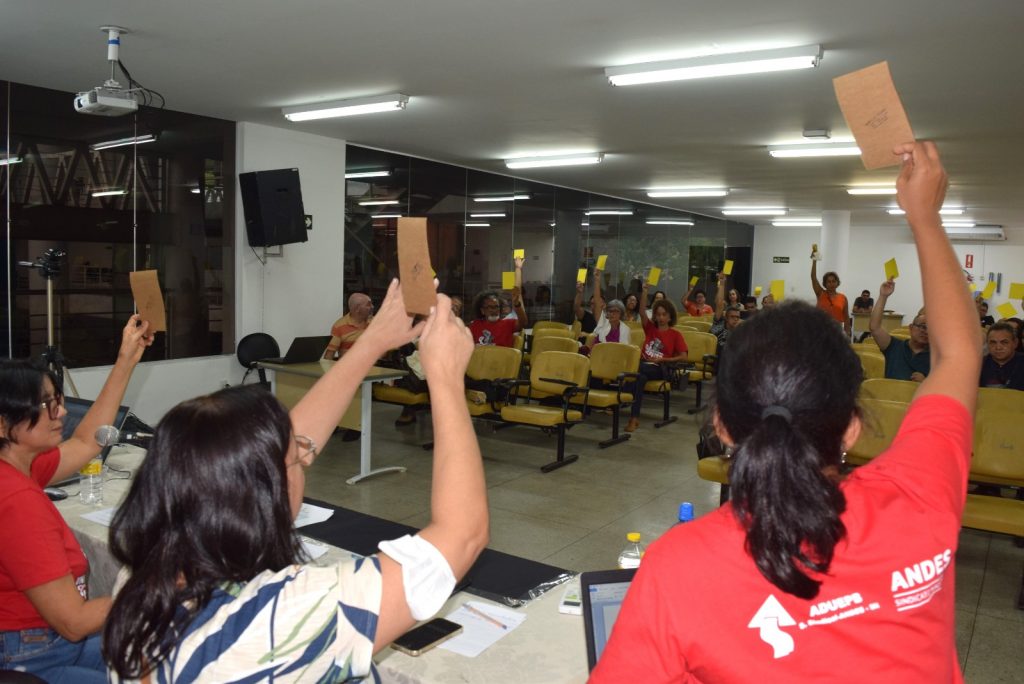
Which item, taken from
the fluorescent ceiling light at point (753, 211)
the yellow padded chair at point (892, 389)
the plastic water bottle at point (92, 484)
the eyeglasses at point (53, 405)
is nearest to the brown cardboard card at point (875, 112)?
the eyeglasses at point (53, 405)

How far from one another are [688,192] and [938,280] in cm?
1209

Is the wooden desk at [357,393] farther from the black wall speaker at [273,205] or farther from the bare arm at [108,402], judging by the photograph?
the bare arm at [108,402]

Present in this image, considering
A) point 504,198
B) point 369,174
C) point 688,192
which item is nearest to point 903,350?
point 369,174

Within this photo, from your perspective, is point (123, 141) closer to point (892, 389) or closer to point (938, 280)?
point (892, 389)

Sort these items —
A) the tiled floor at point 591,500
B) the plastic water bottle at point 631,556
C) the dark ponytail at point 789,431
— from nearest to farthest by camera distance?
the dark ponytail at point 789,431
the plastic water bottle at point 631,556
the tiled floor at point 591,500

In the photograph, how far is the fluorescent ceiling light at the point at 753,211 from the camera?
15.5 metres

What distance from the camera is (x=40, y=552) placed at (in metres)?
1.75

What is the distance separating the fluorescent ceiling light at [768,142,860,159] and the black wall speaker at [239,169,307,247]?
16.2 feet

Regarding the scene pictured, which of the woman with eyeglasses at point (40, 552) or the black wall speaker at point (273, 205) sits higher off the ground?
the black wall speaker at point (273, 205)

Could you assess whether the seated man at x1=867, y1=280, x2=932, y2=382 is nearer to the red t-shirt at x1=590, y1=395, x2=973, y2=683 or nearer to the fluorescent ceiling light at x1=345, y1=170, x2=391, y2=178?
the red t-shirt at x1=590, y1=395, x2=973, y2=683

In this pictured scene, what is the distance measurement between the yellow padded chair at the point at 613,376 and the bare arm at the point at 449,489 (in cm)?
608

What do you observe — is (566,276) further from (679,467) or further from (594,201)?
(679,467)

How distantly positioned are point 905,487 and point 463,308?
392 inches

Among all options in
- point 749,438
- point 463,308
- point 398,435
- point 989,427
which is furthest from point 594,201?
point 749,438
